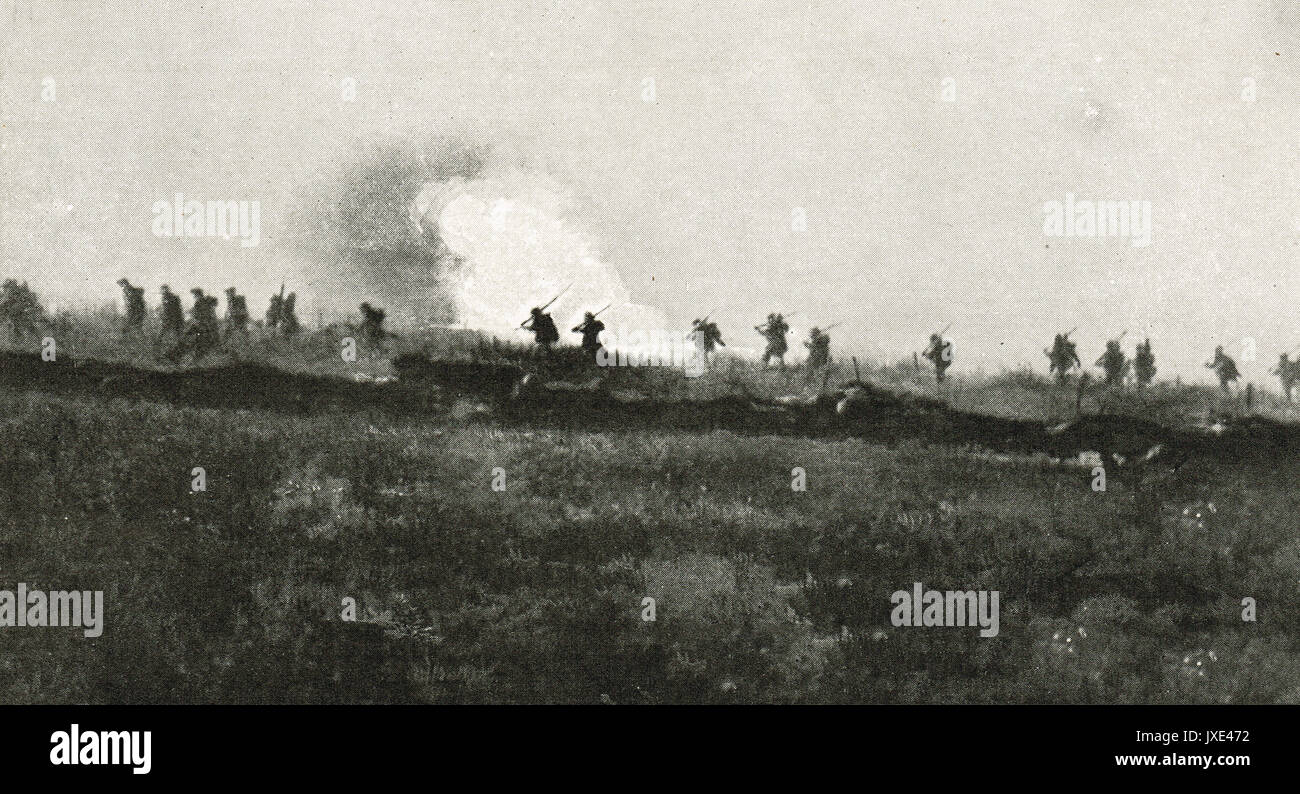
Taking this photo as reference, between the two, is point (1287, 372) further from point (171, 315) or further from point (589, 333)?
point (171, 315)

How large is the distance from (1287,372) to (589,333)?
17.6 ft

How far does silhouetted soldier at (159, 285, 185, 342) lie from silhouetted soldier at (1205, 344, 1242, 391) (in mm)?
7786

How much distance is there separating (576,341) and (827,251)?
6.65 ft

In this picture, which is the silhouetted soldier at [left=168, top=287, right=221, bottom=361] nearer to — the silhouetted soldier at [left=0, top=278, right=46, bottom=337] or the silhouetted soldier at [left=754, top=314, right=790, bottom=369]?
the silhouetted soldier at [left=0, top=278, right=46, bottom=337]

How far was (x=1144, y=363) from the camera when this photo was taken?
7.01 metres

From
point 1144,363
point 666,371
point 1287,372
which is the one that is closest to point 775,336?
point 666,371

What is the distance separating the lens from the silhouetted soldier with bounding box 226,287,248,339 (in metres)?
6.90

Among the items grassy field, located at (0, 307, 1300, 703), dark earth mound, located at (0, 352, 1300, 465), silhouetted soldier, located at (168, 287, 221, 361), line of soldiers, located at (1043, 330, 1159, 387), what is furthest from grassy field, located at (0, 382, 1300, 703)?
line of soldiers, located at (1043, 330, 1159, 387)

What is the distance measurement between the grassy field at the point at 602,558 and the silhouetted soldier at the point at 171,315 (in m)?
0.18

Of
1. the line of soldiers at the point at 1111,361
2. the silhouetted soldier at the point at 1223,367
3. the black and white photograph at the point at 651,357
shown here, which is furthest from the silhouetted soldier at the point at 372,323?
the silhouetted soldier at the point at 1223,367

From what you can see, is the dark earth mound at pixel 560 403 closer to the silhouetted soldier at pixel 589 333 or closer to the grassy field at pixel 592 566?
the grassy field at pixel 592 566

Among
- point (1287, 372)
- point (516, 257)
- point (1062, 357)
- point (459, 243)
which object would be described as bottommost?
point (1287, 372)
